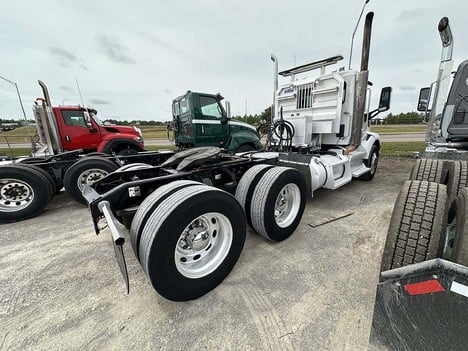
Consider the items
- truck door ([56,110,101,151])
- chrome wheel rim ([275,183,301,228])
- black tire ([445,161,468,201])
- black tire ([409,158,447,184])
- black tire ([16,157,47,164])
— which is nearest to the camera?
black tire ([445,161,468,201])

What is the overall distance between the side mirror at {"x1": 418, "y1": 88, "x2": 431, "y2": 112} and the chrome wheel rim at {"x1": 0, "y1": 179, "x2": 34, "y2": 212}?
23.5 feet

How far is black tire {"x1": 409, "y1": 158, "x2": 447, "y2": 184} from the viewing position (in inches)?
99.0

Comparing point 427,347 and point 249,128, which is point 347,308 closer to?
point 427,347

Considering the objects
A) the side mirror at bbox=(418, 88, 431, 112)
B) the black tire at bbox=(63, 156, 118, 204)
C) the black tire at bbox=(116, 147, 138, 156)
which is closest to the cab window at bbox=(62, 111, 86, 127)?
the black tire at bbox=(116, 147, 138, 156)

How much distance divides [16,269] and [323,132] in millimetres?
5497

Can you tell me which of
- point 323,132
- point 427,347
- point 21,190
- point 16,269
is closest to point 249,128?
point 323,132

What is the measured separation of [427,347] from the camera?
0.95 m

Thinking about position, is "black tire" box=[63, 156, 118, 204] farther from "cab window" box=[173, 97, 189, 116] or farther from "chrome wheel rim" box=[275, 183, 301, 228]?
Answer: "chrome wheel rim" box=[275, 183, 301, 228]

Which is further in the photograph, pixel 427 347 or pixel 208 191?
pixel 208 191

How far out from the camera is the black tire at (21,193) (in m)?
3.54

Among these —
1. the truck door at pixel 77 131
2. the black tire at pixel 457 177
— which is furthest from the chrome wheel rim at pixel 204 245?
the truck door at pixel 77 131

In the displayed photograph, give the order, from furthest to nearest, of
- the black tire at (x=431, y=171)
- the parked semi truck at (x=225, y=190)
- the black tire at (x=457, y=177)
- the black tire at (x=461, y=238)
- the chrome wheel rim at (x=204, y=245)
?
the black tire at (x=431, y=171), the black tire at (x=457, y=177), the chrome wheel rim at (x=204, y=245), the parked semi truck at (x=225, y=190), the black tire at (x=461, y=238)

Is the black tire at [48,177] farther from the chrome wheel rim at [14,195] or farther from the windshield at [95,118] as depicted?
the windshield at [95,118]

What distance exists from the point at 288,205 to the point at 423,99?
3.33 meters
